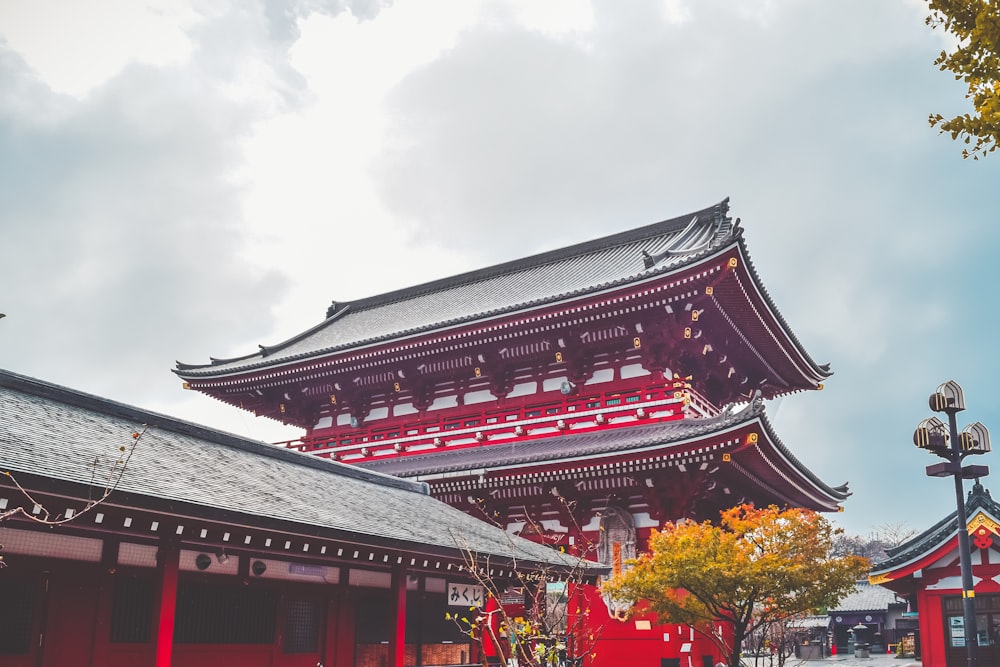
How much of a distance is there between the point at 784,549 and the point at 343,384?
18.5m

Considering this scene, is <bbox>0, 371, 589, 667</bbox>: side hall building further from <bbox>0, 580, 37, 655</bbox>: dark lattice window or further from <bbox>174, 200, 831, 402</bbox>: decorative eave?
<bbox>174, 200, 831, 402</bbox>: decorative eave

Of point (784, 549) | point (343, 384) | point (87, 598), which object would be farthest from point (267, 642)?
point (343, 384)

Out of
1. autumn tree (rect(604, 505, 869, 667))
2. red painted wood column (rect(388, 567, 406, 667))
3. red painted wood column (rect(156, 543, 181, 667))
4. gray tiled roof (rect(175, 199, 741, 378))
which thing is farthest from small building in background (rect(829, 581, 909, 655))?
red painted wood column (rect(156, 543, 181, 667))

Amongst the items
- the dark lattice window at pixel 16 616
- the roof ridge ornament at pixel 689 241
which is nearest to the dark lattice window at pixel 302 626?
the dark lattice window at pixel 16 616

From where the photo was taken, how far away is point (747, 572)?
15.6 metres

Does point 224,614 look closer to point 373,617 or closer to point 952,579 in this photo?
point 373,617

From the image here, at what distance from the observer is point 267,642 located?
49.0ft

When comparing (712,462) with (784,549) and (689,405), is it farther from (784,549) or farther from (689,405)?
(784,549)

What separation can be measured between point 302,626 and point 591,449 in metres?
9.35

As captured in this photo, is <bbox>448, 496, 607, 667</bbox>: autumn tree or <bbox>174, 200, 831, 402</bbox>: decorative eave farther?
<bbox>174, 200, 831, 402</bbox>: decorative eave

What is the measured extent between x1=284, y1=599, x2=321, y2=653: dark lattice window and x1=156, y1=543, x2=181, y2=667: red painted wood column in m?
3.40

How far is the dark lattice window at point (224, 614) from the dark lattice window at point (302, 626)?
1.23ft

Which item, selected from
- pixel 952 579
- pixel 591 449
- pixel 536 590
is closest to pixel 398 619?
pixel 536 590

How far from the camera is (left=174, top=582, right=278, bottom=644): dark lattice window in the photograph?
1366cm
